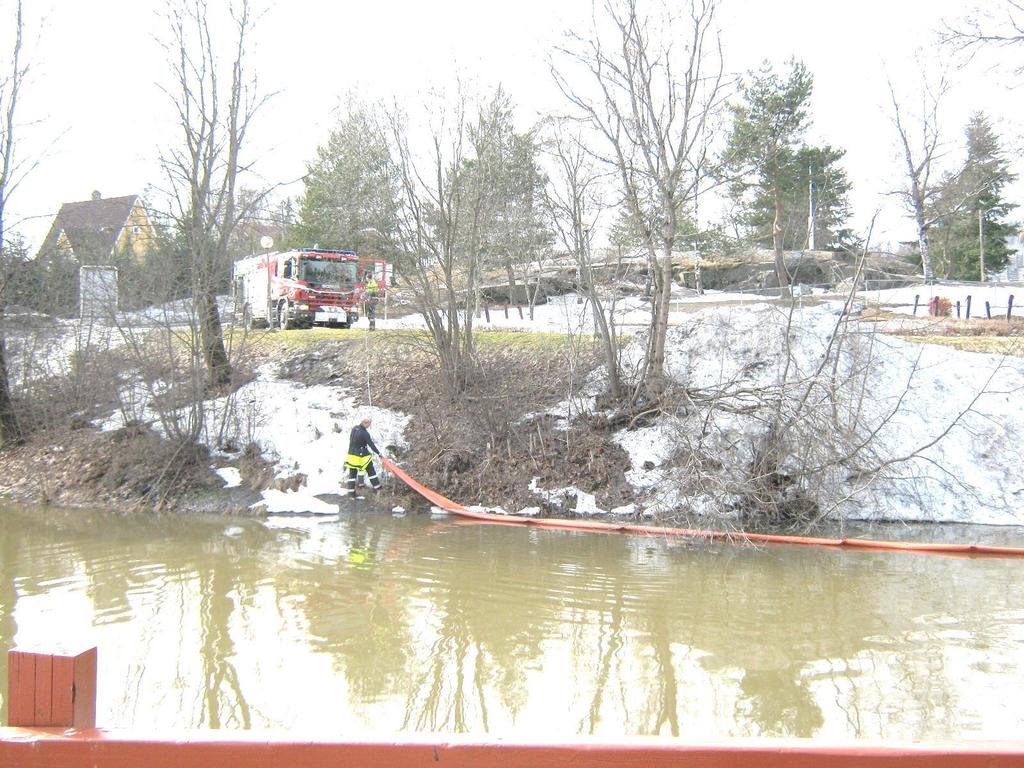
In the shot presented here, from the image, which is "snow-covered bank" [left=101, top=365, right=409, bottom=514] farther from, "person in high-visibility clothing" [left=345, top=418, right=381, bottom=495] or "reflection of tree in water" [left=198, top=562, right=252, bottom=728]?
"reflection of tree in water" [left=198, top=562, right=252, bottom=728]

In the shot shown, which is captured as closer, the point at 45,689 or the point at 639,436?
the point at 45,689

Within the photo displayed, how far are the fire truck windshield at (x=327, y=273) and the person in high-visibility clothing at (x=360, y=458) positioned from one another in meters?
10.7

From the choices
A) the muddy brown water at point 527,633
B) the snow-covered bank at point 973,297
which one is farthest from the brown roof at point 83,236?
the snow-covered bank at point 973,297

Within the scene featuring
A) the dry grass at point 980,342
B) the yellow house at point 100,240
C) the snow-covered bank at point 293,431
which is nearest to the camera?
the snow-covered bank at point 293,431

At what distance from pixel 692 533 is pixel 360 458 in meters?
6.32

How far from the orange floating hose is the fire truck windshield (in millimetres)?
11002

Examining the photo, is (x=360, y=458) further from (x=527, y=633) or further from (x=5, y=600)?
(x=527, y=633)

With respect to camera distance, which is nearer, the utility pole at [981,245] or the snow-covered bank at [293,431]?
the snow-covered bank at [293,431]

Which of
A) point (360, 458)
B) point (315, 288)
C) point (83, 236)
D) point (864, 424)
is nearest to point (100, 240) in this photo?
point (83, 236)

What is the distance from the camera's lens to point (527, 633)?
7.50m

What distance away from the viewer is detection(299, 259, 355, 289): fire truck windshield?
24.1 metres

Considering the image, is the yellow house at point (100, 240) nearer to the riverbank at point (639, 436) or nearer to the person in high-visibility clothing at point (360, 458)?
the riverbank at point (639, 436)

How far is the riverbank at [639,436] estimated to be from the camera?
13.0 m

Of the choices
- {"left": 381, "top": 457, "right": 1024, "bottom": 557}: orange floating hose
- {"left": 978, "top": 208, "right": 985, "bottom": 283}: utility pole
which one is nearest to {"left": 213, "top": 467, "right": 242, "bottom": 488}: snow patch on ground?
{"left": 381, "top": 457, "right": 1024, "bottom": 557}: orange floating hose
